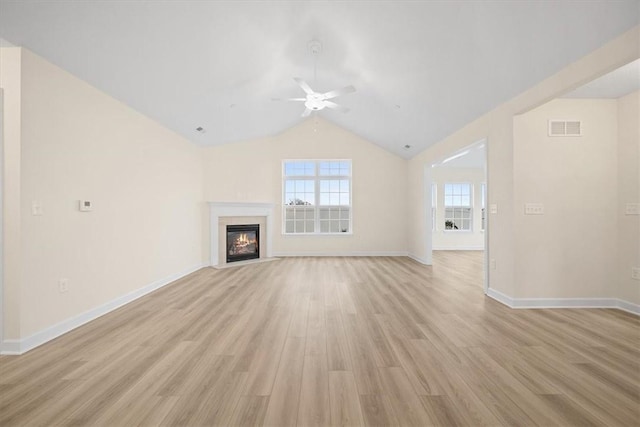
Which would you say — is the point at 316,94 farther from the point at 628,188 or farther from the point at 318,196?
the point at 318,196

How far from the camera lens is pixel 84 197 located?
2996 mm

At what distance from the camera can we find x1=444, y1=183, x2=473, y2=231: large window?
852cm

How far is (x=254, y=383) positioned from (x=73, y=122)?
312 cm

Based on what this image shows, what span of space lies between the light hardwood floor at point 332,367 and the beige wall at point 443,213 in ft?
17.4

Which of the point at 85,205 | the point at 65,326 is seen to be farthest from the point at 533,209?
the point at 65,326

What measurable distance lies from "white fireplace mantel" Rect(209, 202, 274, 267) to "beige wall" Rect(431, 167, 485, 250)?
16.5 ft

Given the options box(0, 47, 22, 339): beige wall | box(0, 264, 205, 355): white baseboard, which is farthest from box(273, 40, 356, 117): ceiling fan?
box(0, 264, 205, 355): white baseboard

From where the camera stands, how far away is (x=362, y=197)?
7484 mm

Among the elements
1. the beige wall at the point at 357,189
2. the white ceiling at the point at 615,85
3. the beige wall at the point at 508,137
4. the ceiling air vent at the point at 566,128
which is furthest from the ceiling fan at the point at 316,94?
the beige wall at the point at 357,189

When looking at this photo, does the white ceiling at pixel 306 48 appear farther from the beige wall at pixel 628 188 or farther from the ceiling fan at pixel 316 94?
the beige wall at pixel 628 188

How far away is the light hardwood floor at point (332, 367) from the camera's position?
1571mm

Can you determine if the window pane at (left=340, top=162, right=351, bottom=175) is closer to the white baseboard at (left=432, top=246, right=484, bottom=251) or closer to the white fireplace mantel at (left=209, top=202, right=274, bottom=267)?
the white fireplace mantel at (left=209, top=202, right=274, bottom=267)

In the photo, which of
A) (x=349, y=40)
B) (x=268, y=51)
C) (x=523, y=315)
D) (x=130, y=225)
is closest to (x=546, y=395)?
(x=523, y=315)

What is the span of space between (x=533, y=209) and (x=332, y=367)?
10.2ft
